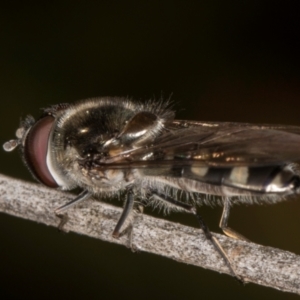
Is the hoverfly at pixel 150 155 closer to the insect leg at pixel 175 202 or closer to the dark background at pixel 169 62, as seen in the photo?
the insect leg at pixel 175 202

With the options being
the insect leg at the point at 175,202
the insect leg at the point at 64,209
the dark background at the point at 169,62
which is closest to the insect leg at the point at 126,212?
the insect leg at the point at 175,202

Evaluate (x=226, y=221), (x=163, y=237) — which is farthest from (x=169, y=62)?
(x=163, y=237)

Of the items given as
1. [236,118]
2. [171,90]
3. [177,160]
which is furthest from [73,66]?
[177,160]

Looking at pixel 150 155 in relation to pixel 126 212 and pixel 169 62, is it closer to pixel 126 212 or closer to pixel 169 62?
pixel 126 212

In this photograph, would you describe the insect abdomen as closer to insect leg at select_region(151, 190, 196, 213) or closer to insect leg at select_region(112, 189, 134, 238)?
insect leg at select_region(151, 190, 196, 213)

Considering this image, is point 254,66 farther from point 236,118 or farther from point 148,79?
point 148,79
